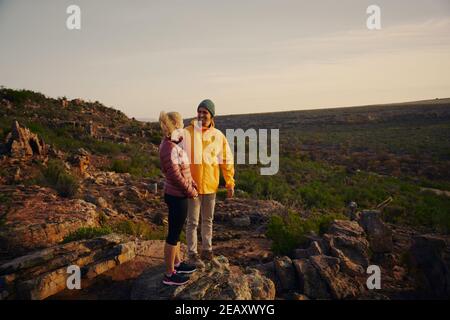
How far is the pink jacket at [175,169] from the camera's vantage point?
11.0 feet

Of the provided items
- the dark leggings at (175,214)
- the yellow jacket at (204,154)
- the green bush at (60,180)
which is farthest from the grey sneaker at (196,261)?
the green bush at (60,180)

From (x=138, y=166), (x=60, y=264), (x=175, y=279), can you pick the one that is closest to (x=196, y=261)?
(x=175, y=279)

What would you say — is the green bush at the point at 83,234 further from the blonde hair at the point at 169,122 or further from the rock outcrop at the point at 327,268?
the rock outcrop at the point at 327,268

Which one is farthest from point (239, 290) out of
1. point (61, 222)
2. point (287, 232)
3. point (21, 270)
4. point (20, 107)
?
point (20, 107)

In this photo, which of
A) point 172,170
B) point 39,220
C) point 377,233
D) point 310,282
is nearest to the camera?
point 172,170

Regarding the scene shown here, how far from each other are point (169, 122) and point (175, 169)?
1.61 feet

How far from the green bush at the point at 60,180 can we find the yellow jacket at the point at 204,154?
4903mm

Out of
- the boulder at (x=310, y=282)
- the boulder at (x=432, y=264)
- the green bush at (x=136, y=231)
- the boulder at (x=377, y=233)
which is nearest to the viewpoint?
the boulder at (x=310, y=282)

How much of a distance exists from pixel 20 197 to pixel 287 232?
17.4ft

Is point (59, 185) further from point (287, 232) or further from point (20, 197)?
point (287, 232)

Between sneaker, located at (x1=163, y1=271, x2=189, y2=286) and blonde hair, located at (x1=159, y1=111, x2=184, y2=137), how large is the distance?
5.00 ft

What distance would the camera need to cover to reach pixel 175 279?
355cm

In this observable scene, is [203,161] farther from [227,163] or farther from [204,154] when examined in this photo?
[227,163]

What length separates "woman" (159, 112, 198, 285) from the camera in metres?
3.36
